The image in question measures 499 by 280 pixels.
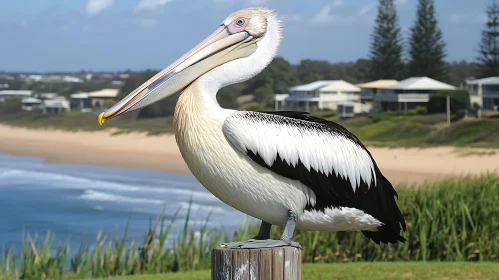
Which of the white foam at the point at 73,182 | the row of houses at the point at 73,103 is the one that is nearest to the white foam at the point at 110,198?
the white foam at the point at 73,182

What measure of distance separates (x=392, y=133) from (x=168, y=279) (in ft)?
109

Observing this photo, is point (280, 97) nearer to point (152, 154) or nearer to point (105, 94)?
point (152, 154)

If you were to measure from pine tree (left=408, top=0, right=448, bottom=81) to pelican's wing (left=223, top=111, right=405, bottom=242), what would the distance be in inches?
1657

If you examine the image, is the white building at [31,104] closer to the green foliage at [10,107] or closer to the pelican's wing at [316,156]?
the green foliage at [10,107]

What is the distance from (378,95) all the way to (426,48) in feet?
13.1

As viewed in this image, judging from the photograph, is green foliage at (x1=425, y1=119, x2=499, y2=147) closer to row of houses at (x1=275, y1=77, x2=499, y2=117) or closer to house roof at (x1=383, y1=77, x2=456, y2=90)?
row of houses at (x1=275, y1=77, x2=499, y2=117)

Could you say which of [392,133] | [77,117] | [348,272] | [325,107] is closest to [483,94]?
[392,133]

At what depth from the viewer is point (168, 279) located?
7.16 m

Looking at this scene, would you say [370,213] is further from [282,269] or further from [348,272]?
[348,272]

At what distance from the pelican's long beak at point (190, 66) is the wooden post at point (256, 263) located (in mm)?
843

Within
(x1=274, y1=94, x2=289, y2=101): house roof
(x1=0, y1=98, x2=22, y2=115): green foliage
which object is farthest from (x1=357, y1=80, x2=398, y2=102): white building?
(x1=0, y1=98, x2=22, y2=115): green foliage

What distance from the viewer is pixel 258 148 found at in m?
3.89

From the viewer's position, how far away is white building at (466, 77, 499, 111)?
41.8m

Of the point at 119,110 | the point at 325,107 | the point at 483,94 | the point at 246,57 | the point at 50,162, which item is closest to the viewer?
the point at 119,110
